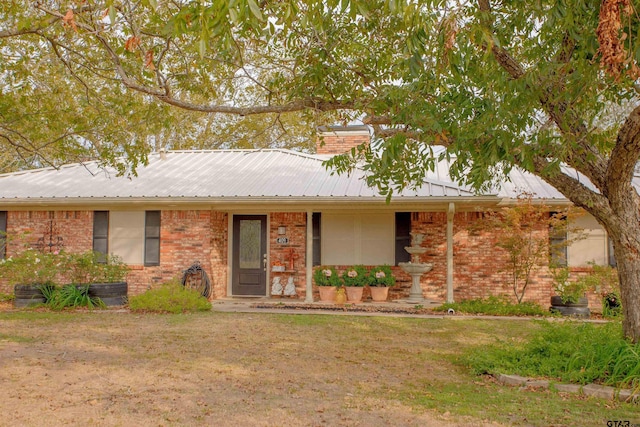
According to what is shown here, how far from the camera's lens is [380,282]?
13.4m

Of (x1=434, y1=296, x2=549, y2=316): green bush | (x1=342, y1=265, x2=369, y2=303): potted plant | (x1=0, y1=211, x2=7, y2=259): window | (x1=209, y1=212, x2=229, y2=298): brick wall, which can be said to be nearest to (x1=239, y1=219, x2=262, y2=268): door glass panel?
(x1=209, y1=212, x2=229, y2=298): brick wall

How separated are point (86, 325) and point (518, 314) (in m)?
8.34

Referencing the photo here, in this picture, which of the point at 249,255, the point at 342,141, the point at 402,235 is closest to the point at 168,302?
the point at 249,255

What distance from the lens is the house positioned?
13062mm

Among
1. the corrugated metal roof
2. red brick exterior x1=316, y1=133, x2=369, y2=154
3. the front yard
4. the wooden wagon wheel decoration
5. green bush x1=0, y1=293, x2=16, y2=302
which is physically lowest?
the front yard

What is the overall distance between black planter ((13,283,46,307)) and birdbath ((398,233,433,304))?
26.0 ft

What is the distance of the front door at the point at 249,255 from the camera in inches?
575

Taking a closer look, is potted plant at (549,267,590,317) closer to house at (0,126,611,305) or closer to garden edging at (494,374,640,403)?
house at (0,126,611,305)

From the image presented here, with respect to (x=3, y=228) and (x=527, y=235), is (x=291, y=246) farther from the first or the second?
(x=3, y=228)

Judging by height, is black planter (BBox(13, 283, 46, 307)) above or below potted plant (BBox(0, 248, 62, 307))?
below

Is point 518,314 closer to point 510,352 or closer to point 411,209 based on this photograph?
point 411,209

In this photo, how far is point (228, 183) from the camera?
14.2m

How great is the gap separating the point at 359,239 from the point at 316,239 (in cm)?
105

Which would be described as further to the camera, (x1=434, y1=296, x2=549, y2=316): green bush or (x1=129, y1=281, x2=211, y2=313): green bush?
(x1=434, y1=296, x2=549, y2=316): green bush
